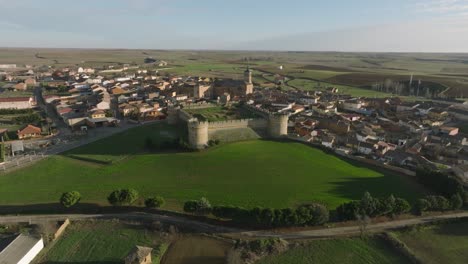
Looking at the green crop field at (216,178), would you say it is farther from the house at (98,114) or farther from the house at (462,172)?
the house at (98,114)

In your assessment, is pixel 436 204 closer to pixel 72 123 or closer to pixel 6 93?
pixel 72 123

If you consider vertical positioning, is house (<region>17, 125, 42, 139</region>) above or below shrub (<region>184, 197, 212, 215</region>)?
above

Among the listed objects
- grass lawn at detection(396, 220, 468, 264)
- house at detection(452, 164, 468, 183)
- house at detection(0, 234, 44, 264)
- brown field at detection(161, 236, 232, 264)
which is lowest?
brown field at detection(161, 236, 232, 264)

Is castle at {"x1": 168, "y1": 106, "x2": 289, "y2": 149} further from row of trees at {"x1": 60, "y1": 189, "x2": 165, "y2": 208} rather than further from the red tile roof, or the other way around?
the red tile roof

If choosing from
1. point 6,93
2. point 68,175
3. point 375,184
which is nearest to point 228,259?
point 375,184

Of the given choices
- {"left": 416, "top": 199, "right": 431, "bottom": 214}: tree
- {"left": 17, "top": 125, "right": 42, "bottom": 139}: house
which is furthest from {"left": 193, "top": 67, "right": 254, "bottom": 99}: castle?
{"left": 416, "top": 199, "right": 431, "bottom": 214}: tree

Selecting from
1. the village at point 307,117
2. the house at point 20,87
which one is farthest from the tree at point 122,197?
the house at point 20,87
